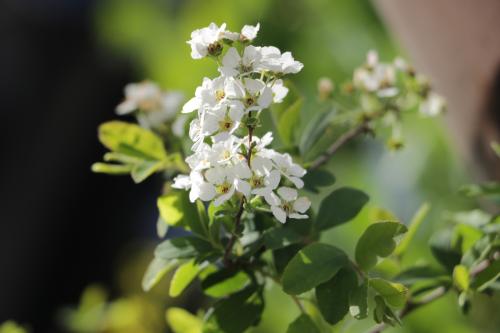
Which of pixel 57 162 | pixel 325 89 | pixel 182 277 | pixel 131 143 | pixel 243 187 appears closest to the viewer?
pixel 243 187

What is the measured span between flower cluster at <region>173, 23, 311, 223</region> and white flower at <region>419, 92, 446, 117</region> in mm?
350

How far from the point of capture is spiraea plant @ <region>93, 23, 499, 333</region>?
545 millimetres

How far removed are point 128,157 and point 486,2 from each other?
1.31 ft

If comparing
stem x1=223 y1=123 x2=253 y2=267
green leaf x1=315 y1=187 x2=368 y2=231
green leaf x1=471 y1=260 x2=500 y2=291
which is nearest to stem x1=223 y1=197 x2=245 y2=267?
stem x1=223 y1=123 x2=253 y2=267

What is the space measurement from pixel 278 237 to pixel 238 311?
7cm

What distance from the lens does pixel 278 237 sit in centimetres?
62

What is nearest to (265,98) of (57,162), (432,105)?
(432,105)

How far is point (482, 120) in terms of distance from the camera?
871 millimetres

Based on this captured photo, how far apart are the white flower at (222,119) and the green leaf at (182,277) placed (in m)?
0.14

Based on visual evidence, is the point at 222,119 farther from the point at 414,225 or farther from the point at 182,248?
the point at 414,225

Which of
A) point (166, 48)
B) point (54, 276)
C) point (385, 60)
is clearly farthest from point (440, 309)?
point (54, 276)

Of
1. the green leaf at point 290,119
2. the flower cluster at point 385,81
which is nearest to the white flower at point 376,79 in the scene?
the flower cluster at point 385,81

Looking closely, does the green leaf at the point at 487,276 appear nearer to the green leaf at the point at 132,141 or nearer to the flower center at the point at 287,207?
the flower center at the point at 287,207

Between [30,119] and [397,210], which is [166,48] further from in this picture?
[30,119]
